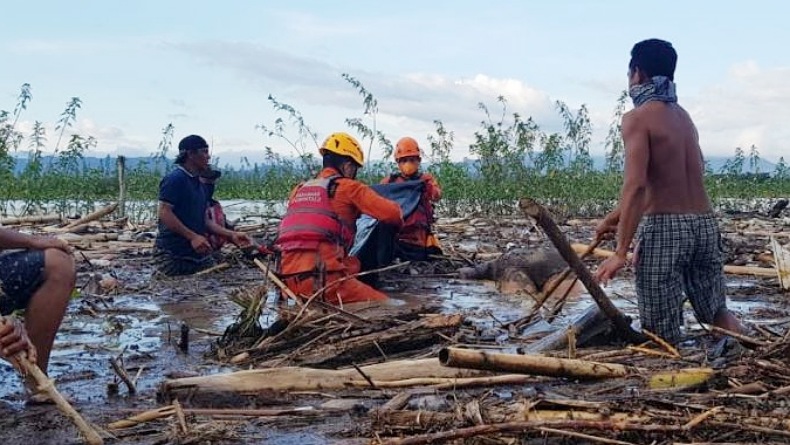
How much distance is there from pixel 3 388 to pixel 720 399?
12.1 ft

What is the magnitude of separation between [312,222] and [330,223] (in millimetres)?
141

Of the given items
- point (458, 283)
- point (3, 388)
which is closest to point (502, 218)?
point (458, 283)

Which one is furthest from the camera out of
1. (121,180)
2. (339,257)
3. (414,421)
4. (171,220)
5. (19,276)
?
(121,180)

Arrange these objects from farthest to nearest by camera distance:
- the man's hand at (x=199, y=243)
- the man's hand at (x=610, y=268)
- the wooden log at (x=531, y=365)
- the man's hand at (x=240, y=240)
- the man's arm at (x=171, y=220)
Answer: the man's hand at (x=240, y=240)
the man's hand at (x=199, y=243)
the man's arm at (x=171, y=220)
the man's hand at (x=610, y=268)
the wooden log at (x=531, y=365)

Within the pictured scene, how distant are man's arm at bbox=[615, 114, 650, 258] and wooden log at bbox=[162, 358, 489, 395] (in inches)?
49.1

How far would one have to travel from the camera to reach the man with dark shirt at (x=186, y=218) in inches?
379

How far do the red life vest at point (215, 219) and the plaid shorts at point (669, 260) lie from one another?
588cm

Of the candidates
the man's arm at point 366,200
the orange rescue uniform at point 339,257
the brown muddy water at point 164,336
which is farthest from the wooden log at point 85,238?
the man's arm at point 366,200

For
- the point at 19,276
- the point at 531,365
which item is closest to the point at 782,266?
the point at 531,365

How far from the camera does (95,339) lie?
6621mm

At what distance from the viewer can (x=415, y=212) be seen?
1002cm

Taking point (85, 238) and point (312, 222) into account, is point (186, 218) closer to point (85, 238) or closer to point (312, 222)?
point (312, 222)

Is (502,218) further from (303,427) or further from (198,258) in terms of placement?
(303,427)

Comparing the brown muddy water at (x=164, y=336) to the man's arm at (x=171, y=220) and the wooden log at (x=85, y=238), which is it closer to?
the man's arm at (x=171, y=220)
